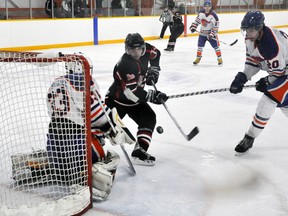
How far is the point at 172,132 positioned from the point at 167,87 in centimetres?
189

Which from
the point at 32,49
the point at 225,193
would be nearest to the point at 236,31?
the point at 32,49

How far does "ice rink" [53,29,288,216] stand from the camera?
210 centimetres

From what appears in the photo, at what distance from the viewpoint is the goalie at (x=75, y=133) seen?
2.01 meters

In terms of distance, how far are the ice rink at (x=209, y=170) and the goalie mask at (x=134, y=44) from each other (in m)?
0.66

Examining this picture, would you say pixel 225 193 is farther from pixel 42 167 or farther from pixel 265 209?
pixel 42 167

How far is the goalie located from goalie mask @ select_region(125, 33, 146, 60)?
1.71ft

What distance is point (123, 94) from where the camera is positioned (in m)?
2.74

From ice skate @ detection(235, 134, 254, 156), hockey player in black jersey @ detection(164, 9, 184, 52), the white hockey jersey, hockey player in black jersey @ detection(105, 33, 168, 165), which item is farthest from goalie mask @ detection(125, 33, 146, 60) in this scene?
hockey player in black jersey @ detection(164, 9, 184, 52)

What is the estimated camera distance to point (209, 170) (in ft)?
8.57

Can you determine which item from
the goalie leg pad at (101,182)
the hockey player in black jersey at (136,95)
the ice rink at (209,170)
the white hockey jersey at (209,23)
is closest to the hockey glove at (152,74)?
the hockey player in black jersey at (136,95)

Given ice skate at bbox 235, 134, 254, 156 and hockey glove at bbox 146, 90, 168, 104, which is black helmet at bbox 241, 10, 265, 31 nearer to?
hockey glove at bbox 146, 90, 168, 104

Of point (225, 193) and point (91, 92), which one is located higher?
point (91, 92)

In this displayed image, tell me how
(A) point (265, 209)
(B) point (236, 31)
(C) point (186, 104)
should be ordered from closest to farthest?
(A) point (265, 209) → (C) point (186, 104) → (B) point (236, 31)

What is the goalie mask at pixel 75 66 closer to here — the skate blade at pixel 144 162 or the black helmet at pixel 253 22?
the skate blade at pixel 144 162
